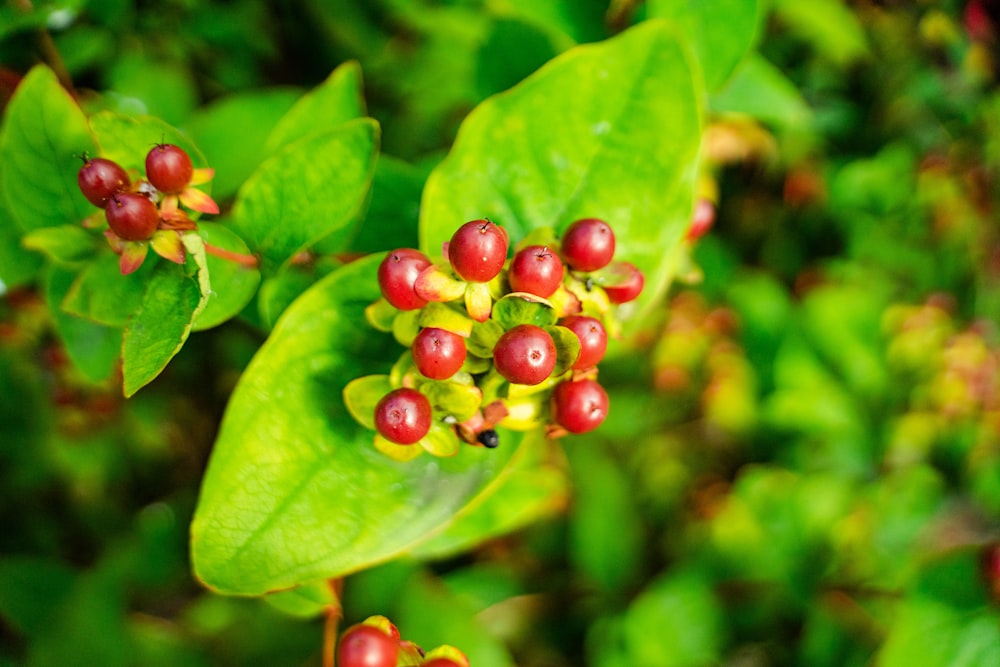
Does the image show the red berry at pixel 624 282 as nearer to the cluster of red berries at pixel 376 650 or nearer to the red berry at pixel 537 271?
the red berry at pixel 537 271

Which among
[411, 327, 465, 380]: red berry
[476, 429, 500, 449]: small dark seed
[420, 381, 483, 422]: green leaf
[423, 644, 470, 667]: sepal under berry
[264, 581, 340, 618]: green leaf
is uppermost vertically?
[411, 327, 465, 380]: red berry

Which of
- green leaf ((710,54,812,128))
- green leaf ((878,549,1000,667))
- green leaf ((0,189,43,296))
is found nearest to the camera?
green leaf ((0,189,43,296))

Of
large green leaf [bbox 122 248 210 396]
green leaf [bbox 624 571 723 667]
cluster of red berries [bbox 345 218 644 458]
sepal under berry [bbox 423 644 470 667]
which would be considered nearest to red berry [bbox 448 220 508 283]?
cluster of red berries [bbox 345 218 644 458]

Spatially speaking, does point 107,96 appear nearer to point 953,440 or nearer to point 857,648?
point 857,648

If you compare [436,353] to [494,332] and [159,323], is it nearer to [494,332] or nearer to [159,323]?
[494,332]

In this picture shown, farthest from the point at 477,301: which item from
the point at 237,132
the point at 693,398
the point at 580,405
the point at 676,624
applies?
the point at 693,398

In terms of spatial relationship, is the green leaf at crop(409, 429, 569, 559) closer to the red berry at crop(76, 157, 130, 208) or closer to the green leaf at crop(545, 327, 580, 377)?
the green leaf at crop(545, 327, 580, 377)
